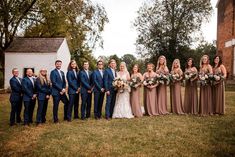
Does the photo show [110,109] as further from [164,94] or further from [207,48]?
[207,48]

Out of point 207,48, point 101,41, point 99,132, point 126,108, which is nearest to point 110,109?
point 126,108

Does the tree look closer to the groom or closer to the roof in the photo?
the roof

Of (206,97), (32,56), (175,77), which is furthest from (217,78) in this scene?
(32,56)

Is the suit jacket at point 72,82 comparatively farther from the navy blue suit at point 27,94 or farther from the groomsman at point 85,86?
the navy blue suit at point 27,94

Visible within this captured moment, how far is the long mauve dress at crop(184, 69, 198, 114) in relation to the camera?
13242 millimetres

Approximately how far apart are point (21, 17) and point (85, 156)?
2419cm

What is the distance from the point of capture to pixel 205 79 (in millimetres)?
12688

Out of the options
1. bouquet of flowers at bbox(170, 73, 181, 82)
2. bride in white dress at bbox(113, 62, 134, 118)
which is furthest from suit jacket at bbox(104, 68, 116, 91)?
bouquet of flowers at bbox(170, 73, 181, 82)

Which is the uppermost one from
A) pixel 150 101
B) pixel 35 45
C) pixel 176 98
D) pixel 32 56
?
pixel 35 45

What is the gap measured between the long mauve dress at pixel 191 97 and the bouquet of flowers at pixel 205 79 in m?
0.52

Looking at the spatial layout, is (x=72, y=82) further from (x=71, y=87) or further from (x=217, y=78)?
(x=217, y=78)

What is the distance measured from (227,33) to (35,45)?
18897 millimetres

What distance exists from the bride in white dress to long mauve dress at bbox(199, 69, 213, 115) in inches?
111

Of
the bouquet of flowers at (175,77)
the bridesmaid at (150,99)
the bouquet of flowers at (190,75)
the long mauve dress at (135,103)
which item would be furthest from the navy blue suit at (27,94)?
the bouquet of flowers at (190,75)
